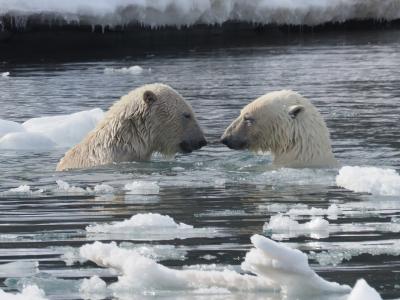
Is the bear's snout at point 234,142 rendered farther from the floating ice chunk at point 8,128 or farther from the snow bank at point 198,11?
the snow bank at point 198,11

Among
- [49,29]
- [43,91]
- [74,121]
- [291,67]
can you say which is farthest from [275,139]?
[49,29]

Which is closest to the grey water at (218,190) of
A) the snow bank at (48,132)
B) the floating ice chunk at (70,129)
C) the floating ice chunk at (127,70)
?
the snow bank at (48,132)

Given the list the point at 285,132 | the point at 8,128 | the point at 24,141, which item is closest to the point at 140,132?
the point at 285,132

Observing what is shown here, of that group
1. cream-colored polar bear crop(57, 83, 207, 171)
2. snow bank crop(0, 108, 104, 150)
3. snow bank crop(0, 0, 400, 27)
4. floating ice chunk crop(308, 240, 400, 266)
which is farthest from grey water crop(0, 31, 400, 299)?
snow bank crop(0, 0, 400, 27)

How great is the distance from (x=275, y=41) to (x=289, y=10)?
1119mm

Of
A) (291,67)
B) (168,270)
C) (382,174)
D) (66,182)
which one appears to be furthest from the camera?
(291,67)

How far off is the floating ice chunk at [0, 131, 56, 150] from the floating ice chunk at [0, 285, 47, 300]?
7046 mm

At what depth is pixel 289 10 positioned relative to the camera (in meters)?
31.1

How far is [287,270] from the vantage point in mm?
5074

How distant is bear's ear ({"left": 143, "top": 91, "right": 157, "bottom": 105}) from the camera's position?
10406 millimetres

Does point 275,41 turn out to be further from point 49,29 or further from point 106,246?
point 106,246

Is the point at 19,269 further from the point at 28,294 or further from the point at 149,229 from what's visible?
the point at 149,229

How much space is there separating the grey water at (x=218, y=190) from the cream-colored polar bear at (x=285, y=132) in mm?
250

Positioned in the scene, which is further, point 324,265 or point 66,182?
point 66,182
